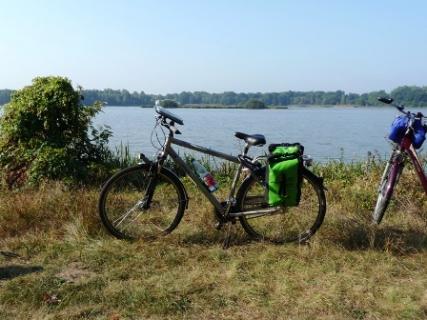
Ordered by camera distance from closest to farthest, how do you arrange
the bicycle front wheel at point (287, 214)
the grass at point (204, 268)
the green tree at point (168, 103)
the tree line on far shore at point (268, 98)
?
the grass at point (204, 268)
the bicycle front wheel at point (287, 214)
the green tree at point (168, 103)
the tree line on far shore at point (268, 98)

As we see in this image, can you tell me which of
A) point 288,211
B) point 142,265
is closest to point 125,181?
point 142,265

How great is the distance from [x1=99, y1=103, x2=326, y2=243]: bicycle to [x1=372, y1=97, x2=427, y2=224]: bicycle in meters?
0.60

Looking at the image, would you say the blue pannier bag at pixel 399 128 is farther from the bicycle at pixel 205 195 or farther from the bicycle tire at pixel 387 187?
the bicycle at pixel 205 195

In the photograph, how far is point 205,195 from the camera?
4.77 meters

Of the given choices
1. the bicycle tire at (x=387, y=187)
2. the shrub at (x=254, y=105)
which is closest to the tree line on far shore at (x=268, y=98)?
the shrub at (x=254, y=105)

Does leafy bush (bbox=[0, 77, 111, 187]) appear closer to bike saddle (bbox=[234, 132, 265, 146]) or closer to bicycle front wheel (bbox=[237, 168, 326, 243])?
bicycle front wheel (bbox=[237, 168, 326, 243])

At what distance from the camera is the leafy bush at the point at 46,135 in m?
6.46

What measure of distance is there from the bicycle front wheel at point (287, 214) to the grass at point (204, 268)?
0.14 metres

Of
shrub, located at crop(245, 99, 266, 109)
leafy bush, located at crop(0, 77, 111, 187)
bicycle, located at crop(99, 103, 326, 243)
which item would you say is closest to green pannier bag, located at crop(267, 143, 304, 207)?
bicycle, located at crop(99, 103, 326, 243)

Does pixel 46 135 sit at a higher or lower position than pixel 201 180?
higher

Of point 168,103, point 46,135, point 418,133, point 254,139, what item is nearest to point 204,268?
point 254,139

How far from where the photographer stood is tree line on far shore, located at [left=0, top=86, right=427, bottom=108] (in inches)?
776

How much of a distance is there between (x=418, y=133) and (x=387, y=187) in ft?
1.93

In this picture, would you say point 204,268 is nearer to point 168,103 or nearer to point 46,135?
point 168,103
